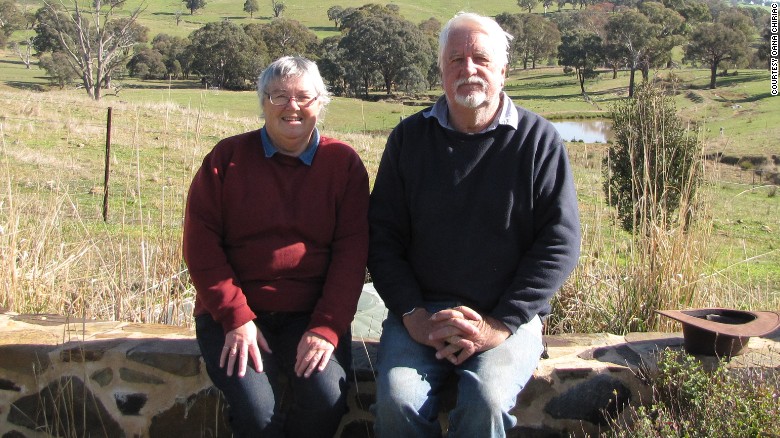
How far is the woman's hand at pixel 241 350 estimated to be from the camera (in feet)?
7.93

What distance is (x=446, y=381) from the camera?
257 centimetres

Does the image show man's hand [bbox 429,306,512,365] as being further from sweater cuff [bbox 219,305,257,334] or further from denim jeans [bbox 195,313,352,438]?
sweater cuff [bbox 219,305,257,334]

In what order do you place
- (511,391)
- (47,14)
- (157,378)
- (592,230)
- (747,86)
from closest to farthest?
(511,391)
(157,378)
(592,230)
(747,86)
(47,14)

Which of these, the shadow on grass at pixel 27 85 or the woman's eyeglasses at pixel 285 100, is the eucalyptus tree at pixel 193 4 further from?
the woman's eyeglasses at pixel 285 100

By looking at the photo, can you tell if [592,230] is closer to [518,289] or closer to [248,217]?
[518,289]

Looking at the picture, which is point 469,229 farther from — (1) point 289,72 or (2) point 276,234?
(1) point 289,72

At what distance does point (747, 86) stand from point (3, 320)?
3894 cm

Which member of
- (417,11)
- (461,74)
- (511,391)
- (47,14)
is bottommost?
(511,391)

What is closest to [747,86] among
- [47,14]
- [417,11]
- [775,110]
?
[775,110]

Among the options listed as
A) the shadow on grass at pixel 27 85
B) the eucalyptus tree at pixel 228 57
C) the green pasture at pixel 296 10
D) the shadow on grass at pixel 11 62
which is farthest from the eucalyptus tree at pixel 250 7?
the shadow on grass at pixel 27 85

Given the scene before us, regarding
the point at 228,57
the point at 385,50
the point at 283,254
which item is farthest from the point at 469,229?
the point at 385,50

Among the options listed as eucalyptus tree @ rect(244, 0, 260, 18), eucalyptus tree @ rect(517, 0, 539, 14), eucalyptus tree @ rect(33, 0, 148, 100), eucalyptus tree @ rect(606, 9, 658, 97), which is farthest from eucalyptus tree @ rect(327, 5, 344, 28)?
eucalyptus tree @ rect(606, 9, 658, 97)

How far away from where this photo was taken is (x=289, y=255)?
2.60 m

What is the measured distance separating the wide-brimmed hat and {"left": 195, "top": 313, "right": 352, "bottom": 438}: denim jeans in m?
1.14
